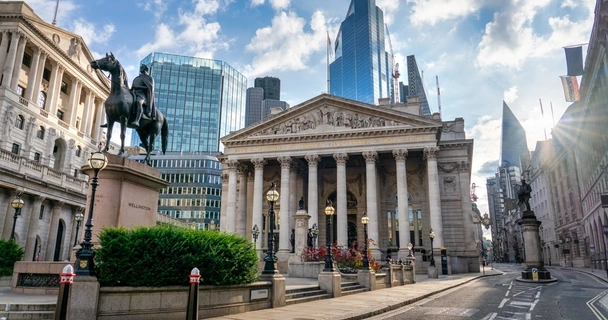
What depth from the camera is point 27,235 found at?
115ft

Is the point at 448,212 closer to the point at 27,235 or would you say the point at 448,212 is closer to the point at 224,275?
the point at 224,275

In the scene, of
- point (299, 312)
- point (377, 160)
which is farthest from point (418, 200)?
point (299, 312)

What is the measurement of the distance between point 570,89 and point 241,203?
40.2 meters

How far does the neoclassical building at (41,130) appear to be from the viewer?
3466cm

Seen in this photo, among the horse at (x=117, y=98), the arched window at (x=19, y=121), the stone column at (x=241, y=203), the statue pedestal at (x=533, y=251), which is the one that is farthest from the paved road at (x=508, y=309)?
the arched window at (x=19, y=121)

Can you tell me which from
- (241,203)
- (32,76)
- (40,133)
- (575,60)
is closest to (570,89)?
(575,60)

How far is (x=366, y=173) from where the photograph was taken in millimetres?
46594

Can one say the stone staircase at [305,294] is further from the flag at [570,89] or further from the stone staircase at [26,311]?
the flag at [570,89]

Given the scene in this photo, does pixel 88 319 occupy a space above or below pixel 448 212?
below

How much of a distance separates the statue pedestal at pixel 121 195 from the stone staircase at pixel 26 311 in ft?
9.37

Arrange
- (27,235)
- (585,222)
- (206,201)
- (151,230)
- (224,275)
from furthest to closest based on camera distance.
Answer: (206,201)
(585,222)
(27,235)
(224,275)
(151,230)

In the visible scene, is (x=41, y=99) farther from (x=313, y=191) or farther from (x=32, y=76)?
(x=313, y=191)

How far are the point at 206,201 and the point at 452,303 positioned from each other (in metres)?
88.1

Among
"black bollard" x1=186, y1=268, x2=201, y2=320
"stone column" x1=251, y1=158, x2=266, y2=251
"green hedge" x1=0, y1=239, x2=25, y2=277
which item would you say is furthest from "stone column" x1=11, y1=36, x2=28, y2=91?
"black bollard" x1=186, y1=268, x2=201, y2=320
